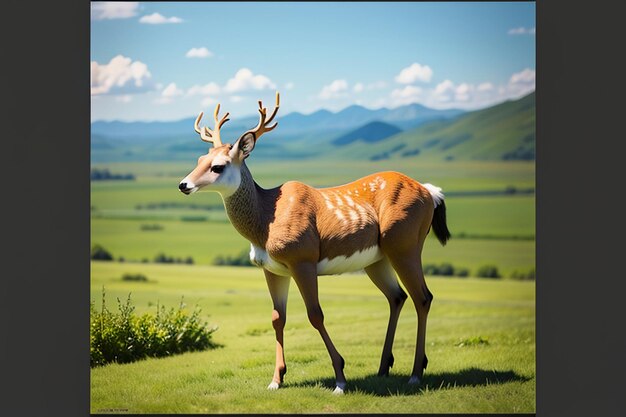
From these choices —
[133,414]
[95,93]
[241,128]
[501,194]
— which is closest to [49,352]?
[133,414]

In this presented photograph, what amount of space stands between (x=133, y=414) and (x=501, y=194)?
8900 mm

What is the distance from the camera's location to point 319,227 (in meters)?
7.24

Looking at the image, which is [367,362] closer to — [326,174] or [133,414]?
[133,414]

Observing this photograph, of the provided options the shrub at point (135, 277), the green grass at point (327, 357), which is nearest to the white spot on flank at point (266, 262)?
the green grass at point (327, 357)

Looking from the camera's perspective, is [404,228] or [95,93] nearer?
[404,228]

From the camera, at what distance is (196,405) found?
719cm

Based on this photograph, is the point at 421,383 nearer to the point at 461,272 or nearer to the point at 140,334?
the point at 140,334

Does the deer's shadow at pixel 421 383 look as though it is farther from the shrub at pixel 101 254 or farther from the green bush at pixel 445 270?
the shrub at pixel 101 254

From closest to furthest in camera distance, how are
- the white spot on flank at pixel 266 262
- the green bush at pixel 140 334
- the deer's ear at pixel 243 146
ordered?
the deer's ear at pixel 243 146 < the white spot on flank at pixel 266 262 < the green bush at pixel 140 334

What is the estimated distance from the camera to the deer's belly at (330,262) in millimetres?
7184

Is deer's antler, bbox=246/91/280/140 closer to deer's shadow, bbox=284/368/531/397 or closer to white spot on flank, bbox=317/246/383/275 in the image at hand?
white spot on flank, bbox=317/246/383/275

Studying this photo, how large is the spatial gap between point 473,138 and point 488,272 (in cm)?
285

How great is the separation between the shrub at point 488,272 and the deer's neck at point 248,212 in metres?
7.43

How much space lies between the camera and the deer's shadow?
747 cm
